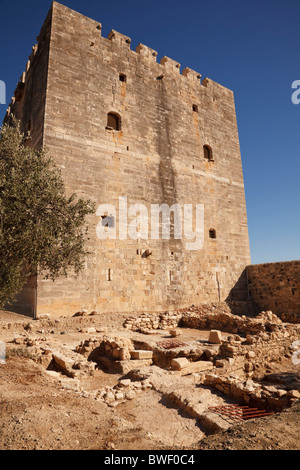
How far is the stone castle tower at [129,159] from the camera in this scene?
1229 cm

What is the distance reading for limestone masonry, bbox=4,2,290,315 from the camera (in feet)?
40.3

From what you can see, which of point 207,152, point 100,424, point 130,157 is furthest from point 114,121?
point 100,424

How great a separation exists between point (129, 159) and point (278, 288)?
11119 millimetres

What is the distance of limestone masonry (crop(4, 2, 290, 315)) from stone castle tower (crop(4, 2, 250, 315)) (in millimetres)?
54

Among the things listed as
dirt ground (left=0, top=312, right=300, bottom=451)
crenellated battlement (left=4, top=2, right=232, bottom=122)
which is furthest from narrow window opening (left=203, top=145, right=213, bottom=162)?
dirt ground (left=0, top=312, right=300, bottom=451)

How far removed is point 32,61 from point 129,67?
5343 millimetres

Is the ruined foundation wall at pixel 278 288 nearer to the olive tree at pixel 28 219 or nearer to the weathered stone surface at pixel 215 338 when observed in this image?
the weathered stone surface at pixel 215 338

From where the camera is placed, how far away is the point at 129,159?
14.3 metres

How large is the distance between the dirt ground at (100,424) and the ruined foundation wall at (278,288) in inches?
453

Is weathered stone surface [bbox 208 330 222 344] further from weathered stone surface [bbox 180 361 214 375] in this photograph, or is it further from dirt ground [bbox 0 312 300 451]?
dirt ground [bbox 0 312 300 451]

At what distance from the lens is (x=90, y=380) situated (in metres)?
6.72

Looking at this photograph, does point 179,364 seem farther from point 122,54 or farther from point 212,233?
point 122,54

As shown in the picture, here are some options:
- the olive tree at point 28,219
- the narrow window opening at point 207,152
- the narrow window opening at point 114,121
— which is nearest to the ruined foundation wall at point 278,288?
the narrow window opening at point 207,152
